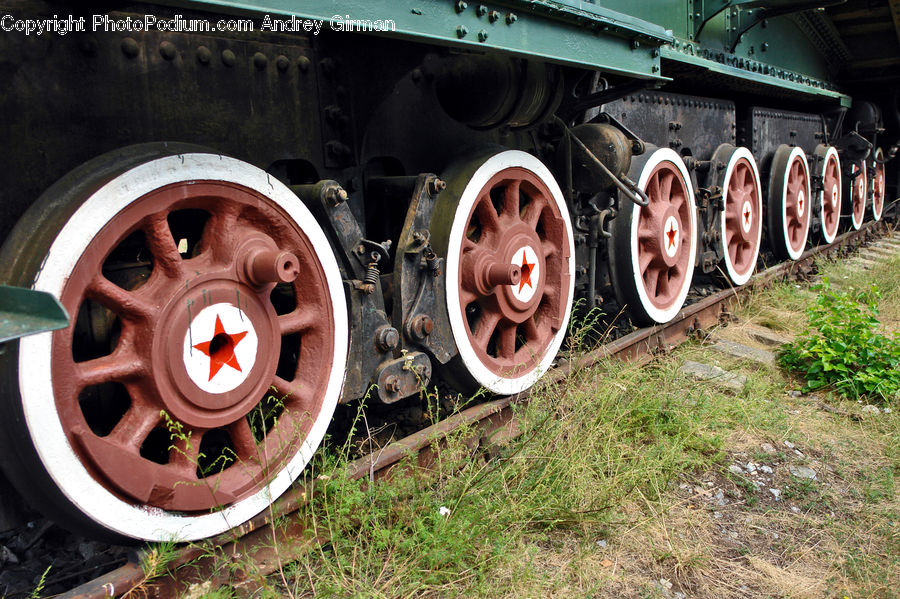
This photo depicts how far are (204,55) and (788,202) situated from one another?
19.7 ft

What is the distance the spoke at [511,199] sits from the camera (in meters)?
3.21

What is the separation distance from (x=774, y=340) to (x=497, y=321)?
2519 mm

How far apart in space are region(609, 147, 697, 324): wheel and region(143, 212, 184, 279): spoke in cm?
280

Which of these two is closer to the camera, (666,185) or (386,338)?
(386,338)

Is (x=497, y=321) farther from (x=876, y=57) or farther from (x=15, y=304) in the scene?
(x=876, y=57)

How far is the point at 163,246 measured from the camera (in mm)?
1934

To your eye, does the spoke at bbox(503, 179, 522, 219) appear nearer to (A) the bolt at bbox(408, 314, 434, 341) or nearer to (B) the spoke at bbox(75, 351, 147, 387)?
(A) the bolt at bbox(408, 314, 434, 341)

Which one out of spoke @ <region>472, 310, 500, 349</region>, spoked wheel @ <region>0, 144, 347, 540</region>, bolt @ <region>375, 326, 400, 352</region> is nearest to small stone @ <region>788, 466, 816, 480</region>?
spoke @ <region>472, 310, 500, 349</region>

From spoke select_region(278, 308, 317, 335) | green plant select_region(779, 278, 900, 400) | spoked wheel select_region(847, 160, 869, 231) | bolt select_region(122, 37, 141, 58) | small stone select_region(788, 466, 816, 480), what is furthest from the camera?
spoked wheel select_region(847, 160, 869, 231)

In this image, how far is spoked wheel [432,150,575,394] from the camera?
2.88 metres

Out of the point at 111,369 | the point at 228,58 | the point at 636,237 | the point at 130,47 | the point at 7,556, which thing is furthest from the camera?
the point at 636,237

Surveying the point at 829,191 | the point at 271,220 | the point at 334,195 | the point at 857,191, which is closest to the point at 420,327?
the point at 334,195

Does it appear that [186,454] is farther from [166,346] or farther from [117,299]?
[117,299]

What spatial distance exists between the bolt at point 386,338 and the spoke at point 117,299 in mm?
854
